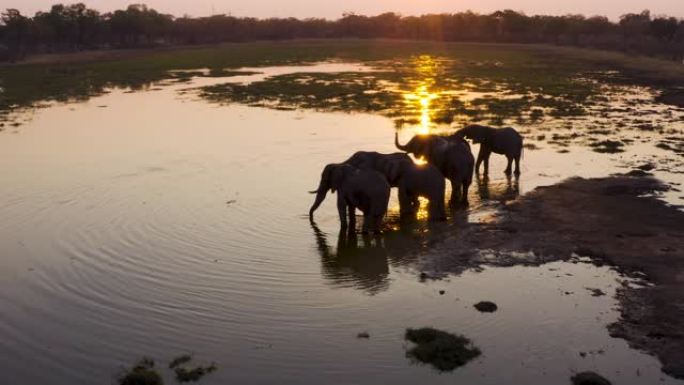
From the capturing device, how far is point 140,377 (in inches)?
375

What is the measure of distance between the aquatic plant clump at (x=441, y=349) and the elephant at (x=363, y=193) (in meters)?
5.24

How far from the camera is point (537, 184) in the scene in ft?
68.6

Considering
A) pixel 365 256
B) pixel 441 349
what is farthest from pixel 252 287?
pixel 441 349

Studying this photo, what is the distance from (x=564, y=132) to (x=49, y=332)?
23760 mm

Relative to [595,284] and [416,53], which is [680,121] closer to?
[595,284]

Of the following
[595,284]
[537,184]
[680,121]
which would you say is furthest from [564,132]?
[595,284]

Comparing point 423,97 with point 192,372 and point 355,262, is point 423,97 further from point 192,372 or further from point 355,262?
point 192,372

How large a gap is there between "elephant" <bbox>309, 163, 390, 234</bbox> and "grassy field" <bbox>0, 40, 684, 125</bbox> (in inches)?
665

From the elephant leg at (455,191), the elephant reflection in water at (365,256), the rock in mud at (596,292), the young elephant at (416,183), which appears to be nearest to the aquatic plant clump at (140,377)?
the elephant reflection in water at (365,256)

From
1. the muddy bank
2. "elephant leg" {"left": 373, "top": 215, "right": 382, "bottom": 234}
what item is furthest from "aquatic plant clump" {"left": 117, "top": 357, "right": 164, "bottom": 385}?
"elephant leg" {"left": 373, "top": 215, "right": 382, "bottom": 234}

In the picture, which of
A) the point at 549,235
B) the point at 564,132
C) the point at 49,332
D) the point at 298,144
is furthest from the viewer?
the point at 564,132

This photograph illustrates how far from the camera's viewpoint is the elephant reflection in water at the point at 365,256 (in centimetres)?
1362

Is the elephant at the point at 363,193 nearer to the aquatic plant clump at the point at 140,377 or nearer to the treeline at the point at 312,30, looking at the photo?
the aquatic plant clump at the point at 140,377

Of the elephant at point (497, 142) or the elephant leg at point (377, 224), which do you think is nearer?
the elephant leg at point (377, 224)
